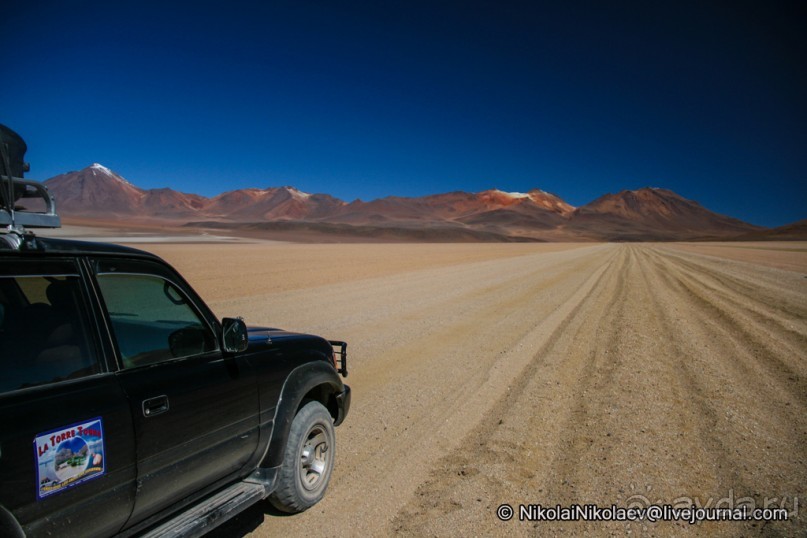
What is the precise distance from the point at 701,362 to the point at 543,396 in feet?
11.3

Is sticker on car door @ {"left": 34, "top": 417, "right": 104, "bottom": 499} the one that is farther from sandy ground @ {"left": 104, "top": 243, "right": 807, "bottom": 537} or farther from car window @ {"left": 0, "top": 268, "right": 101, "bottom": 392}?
A: sandy ground @ {"left": 104, "top": 243, "right": 807, "bottom": 537}

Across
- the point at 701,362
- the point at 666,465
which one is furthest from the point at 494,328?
the point at 666,465

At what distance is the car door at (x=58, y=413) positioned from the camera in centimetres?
166

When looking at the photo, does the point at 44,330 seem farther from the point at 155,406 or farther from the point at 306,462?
the point at 306,462

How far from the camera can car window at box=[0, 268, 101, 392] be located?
190 cm

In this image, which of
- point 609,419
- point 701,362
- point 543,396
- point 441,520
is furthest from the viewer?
point 701,362

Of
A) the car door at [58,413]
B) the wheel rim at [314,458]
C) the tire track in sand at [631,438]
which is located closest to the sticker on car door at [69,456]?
the car door at [58,413]

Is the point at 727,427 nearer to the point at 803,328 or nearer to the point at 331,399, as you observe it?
the point at 331,399

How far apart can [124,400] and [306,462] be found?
1.67m

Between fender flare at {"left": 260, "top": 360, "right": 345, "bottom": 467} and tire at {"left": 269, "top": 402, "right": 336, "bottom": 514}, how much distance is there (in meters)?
0.07

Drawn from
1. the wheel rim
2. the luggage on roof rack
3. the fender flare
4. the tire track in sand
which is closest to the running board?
the fender flare

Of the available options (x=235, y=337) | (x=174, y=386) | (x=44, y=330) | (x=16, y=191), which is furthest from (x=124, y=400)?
(x=16, y=191)

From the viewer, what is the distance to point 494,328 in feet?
32.1

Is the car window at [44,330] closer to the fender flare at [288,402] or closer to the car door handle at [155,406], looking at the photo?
the car door handle at [155,406]
